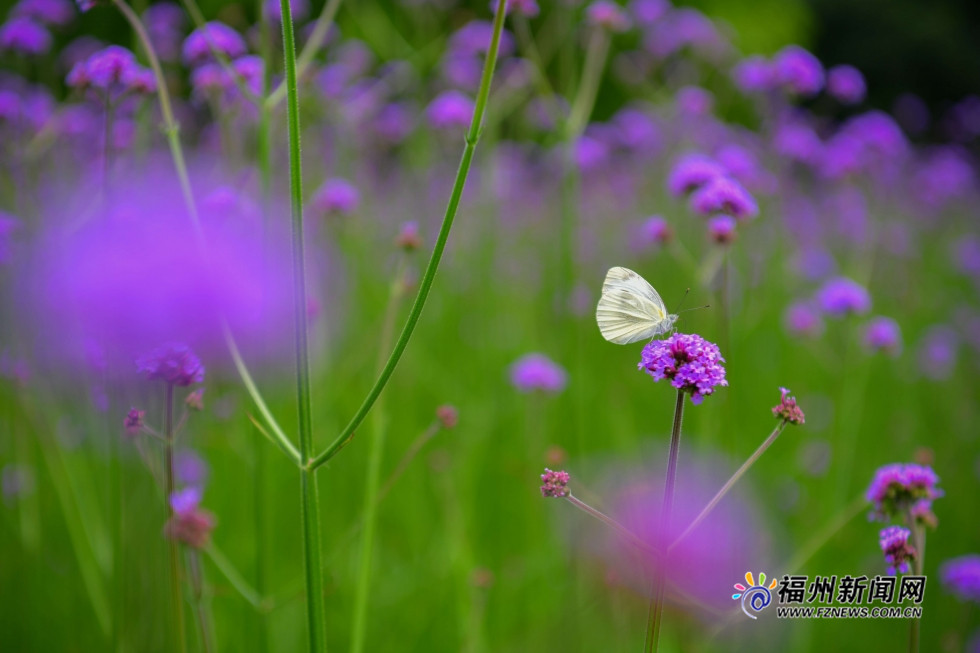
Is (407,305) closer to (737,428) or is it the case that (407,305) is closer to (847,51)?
(737,428)

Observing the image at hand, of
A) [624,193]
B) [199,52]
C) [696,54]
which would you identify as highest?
[696,54]

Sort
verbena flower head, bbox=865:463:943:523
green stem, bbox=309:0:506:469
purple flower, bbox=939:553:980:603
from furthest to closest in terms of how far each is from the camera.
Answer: purple flower, bbox=939:553:980:603 → verbena flower head, bbox=865:463:943:523 → green stem, bbox=309:0:506:469

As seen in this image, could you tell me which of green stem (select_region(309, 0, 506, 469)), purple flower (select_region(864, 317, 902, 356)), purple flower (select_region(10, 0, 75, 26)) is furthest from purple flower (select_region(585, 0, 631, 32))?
purple flower (select_region(10, 0, 75, 26))

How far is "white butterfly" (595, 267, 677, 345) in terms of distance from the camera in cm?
130

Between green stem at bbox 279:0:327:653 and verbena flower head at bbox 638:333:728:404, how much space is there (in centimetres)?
48

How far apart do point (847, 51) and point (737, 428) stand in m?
15.4

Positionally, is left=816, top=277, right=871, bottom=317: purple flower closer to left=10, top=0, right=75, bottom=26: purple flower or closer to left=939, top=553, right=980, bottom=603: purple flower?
left=939, top=553, right=980, bottom=603: purple flower

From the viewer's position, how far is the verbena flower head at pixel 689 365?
94 cm

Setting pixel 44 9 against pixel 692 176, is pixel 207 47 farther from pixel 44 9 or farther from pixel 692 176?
pixel 692 176

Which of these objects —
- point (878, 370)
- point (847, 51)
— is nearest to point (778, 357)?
point (878, 370)

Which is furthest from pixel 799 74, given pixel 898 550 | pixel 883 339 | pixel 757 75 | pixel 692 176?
pixel 898 550

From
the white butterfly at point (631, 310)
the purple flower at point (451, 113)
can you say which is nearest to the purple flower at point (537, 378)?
the white butterfly at point (631, 310)

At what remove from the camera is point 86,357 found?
1678 mm

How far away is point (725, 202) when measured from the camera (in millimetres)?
1826
